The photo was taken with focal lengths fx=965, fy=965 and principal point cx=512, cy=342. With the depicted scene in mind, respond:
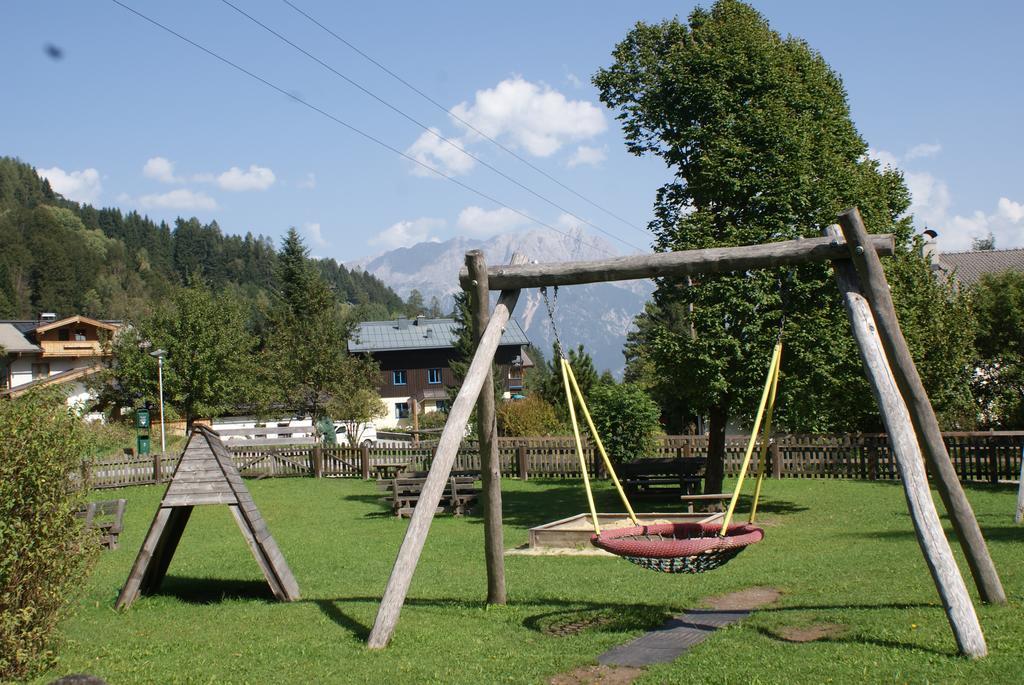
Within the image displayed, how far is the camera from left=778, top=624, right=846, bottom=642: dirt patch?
8182 millimetres

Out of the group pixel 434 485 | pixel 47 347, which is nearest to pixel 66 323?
pixel 47 347

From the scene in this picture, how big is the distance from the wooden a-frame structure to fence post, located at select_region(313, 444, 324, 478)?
23.8 metres

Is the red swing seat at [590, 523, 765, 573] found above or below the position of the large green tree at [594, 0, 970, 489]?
below

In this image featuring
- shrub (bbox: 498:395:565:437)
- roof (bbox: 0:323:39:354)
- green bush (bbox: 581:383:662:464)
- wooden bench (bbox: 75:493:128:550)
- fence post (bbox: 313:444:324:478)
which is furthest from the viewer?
roof (bbox: 0:323:39:354)

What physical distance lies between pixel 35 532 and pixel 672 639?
17.5 ft

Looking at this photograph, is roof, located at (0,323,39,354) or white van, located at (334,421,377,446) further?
roof, located at (0,323,39,354)

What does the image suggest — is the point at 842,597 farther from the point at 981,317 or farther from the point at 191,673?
the point at 981,317

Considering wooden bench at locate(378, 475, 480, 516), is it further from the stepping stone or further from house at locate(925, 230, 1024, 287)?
house at locate(925, 230, 1024, 287)

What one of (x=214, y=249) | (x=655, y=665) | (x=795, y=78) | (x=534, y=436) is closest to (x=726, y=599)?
(x=655, y=665)

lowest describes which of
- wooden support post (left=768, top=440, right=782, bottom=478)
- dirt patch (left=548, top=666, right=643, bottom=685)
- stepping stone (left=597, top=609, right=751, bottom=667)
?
dirt patch (left=548, top=666, right=643, bottom=685)

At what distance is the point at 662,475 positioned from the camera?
79.1 ft

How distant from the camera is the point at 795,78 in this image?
2116 cm

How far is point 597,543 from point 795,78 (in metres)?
15.5

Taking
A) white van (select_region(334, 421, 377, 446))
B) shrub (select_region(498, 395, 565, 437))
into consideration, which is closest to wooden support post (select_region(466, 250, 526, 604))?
shrub (select_region(498, 395, 565, 437))
